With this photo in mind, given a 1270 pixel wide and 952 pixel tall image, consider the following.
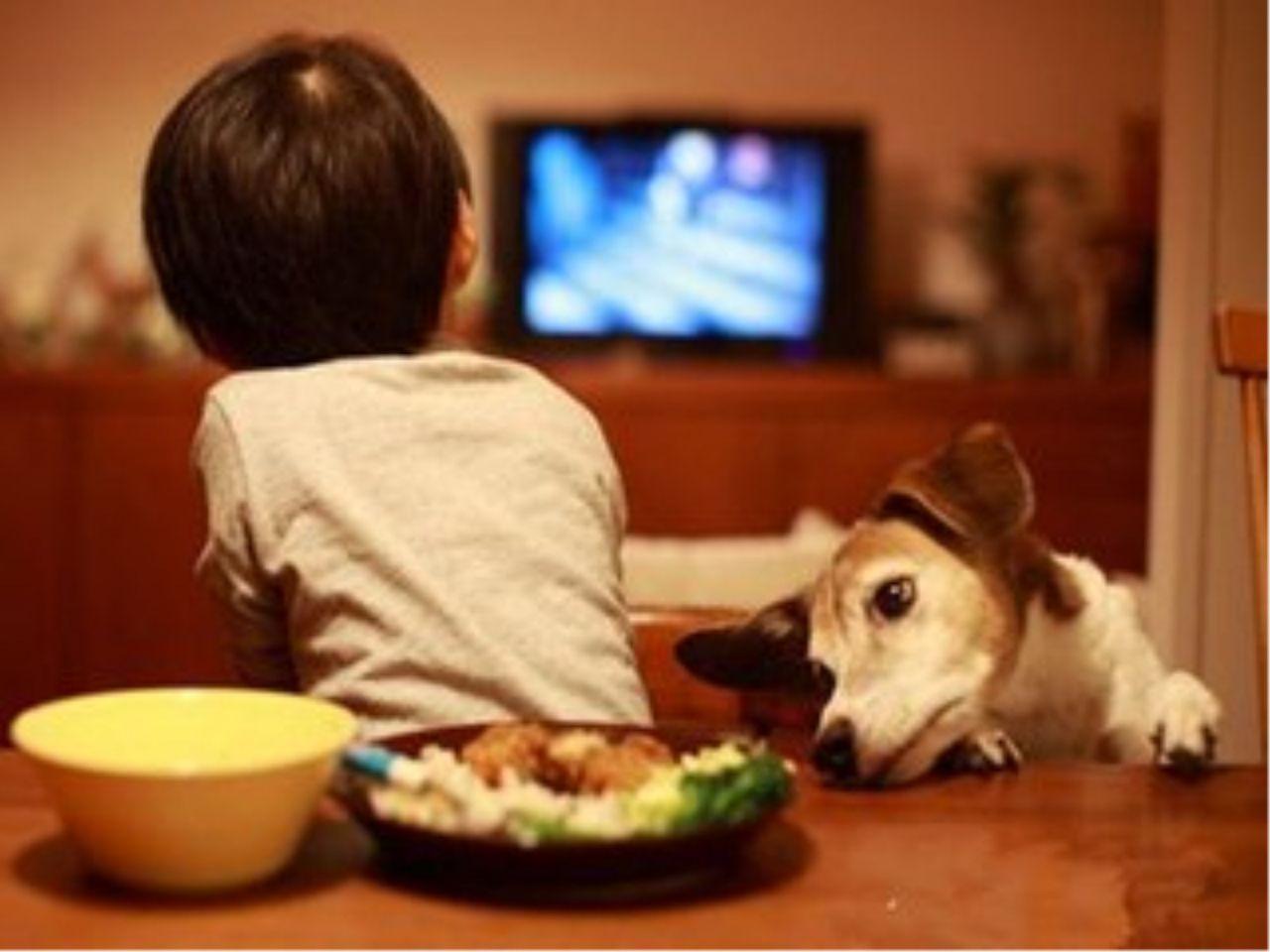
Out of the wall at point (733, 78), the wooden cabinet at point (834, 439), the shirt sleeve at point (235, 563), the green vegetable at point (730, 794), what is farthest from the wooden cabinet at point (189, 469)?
the green vegetable at point (730, 794)

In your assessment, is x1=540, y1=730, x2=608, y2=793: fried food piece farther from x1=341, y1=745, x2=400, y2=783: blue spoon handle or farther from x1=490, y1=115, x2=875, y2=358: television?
x1=490, y1=115, x2=875, y2=358: television

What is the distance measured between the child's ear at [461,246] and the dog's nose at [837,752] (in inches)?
18.8

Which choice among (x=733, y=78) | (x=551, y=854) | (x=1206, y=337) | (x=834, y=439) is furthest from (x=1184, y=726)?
(x=733, y=78)

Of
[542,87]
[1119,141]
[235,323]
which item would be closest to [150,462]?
[542,87]

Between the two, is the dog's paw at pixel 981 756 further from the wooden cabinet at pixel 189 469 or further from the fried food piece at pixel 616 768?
the wooden cabinet at pixel 189 469

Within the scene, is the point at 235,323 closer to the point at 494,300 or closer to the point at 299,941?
the point at 299,941

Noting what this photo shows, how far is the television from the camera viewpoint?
477 cm

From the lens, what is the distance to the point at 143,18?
4863mm

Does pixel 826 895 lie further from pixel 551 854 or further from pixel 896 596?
pixel 896 596

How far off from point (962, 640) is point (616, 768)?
21.8 inches

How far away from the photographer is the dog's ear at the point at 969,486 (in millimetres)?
1460

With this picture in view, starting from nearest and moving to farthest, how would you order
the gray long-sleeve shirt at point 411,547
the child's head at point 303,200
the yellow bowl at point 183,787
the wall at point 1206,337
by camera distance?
the yellow bowl at point 183,787 → the gray long-sleeve shirt at point 411,547 → the child's head at point 303,200 → the wall at point 1206,337

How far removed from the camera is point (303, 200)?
139cm

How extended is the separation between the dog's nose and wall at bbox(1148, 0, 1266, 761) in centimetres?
155
